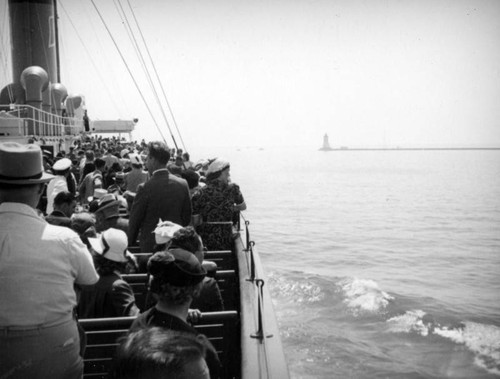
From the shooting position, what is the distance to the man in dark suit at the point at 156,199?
17.7 ft

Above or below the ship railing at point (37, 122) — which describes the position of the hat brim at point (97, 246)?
below

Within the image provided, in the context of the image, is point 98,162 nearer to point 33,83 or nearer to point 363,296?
point 363,296

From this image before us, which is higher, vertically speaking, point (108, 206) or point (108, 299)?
point (108, 206)

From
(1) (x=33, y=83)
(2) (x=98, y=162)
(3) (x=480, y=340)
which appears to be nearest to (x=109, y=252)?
(2) (x=98, y=162)

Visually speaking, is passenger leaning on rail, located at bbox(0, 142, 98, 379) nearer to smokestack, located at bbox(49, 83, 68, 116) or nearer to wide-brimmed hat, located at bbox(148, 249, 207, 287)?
wide-brimmed hat, located at bbox(148, 249, 207, 287)

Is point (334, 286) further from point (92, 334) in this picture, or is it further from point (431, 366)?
point (92, 334)

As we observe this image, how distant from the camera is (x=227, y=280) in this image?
17.5 feet

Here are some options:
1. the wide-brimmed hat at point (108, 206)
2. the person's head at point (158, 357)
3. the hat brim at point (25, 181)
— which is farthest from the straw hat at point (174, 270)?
the wide-brimmed hat at point (108, 206)

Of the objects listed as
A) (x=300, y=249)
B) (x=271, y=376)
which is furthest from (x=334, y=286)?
(x=271, y=376)

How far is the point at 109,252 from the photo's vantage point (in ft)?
12.2

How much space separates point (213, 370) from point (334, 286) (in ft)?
51.2

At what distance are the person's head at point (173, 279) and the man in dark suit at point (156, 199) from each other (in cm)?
275

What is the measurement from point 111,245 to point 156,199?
174cm

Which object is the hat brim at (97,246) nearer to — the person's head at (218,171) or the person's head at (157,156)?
the person's head at (157,156)
